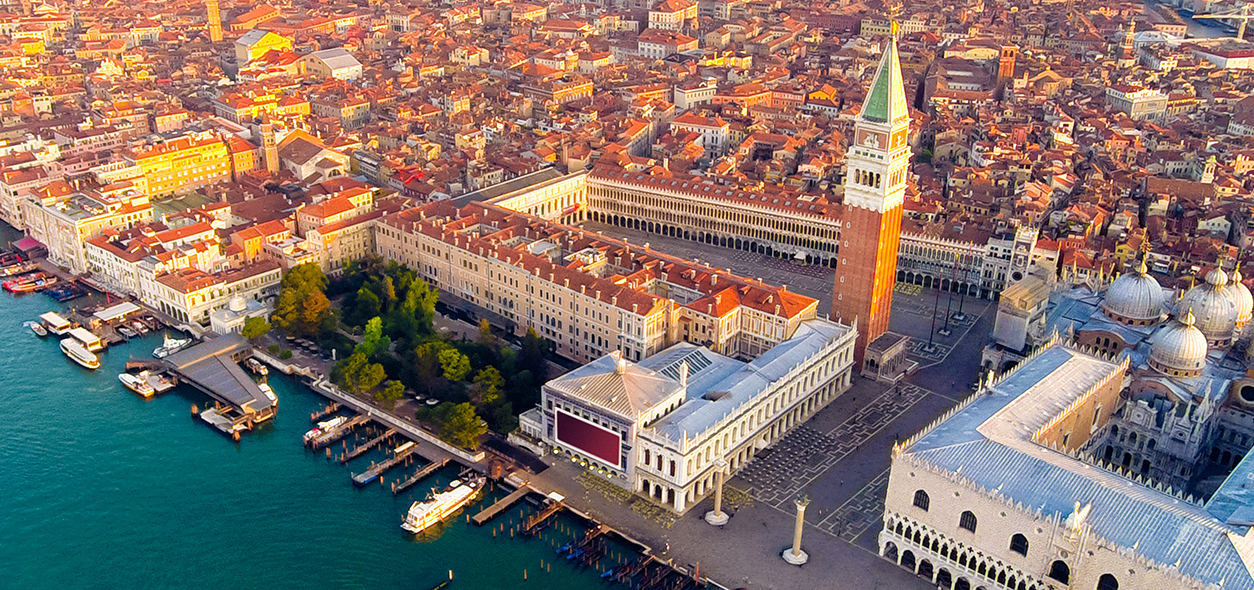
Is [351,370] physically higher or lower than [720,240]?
higher

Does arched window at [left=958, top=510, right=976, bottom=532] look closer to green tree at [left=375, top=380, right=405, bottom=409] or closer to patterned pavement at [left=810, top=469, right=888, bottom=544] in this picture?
patterned pavement at [left=810, top=469, right=888, bottom=544]

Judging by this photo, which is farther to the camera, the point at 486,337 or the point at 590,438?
the point at 486,337

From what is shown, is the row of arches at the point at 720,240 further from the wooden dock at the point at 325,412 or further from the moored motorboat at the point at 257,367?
the wooden dock at the point at 325,412

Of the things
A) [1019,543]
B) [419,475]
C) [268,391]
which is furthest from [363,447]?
[1019,543]

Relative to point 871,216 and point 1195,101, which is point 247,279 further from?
point 1195,101

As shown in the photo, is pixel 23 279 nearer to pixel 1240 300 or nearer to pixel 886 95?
pixel 886 95

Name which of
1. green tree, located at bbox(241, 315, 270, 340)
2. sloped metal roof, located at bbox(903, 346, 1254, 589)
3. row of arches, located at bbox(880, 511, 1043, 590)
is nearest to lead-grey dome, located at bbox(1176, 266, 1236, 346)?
sloped metal roof, located at bbox(903, 346, 1254, 589)

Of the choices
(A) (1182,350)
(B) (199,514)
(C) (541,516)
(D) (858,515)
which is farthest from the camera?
(A) (1182,350)
